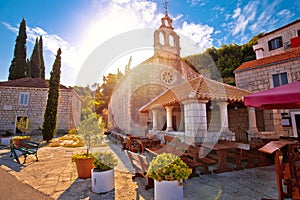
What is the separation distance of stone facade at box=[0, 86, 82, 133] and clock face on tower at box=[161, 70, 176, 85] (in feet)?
39.4

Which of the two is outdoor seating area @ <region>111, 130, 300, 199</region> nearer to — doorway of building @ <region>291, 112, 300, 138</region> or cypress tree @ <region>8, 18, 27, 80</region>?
doorway of building @ <region>291, 112, 300, 138</region>

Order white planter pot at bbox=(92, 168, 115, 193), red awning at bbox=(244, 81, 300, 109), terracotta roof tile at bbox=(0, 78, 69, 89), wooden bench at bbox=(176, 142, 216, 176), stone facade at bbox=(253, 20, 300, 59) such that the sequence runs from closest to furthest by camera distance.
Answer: red awning at bbox=(244, 81, 300, 109)
white planter pot at bbox=(92, 168, 115, 193)
wooden bench at bbox=(176, 142, 216, 176)
stone facade at bbox=(253, 20, 300, 59)
terracotta roof tile at bbox=(0, 78, 69, 89)

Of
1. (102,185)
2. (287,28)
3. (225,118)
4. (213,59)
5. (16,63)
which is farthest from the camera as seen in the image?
(213,59)

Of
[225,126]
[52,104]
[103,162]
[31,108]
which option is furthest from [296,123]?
[31,108]

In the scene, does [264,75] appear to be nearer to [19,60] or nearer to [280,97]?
[280,97]

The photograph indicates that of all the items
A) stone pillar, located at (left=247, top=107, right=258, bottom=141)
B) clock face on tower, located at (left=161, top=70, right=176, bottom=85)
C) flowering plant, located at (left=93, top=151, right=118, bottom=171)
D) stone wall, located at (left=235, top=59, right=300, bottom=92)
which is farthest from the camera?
clock face on tower, located at (left=161, top=70, right=176, bottom=85)

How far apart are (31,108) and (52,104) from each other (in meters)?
6.14

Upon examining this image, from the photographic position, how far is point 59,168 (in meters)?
5.61

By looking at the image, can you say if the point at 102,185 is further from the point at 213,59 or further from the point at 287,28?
the point at 213,59

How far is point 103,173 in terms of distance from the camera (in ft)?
11.6

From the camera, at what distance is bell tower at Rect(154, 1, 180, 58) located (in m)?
13.5

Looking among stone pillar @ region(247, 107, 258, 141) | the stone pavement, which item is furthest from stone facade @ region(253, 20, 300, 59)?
the stone pavement

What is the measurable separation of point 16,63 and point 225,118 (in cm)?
2986

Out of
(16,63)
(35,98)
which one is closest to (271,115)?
(35,98)
